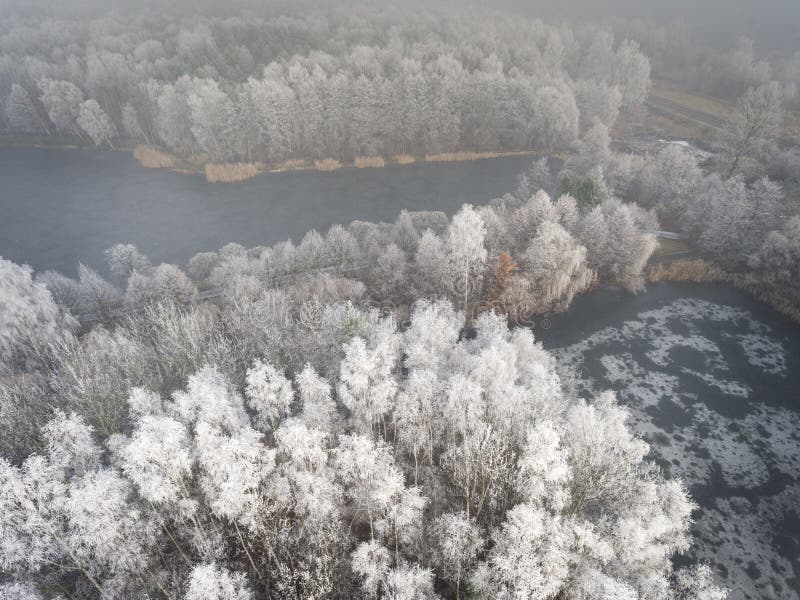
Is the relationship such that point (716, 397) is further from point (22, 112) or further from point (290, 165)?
point (22, 112)

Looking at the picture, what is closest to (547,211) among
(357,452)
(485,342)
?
(485,342)

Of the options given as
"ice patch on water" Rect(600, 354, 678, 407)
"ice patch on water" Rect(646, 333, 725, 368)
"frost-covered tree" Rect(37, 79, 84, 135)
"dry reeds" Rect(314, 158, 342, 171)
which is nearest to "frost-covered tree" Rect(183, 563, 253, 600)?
"ice patch on water" Rect(600, 354, 678, 407)

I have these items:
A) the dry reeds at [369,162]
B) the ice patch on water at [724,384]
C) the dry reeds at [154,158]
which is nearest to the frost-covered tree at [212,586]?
the ice patch on water at [724,384]

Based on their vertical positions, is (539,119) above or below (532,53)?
below

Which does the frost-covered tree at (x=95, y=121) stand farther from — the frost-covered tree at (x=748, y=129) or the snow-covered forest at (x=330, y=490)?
the frost-covered tree at (x=748, y=129)

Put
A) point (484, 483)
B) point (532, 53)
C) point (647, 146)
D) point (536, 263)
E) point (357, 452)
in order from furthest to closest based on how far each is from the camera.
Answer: point (532, 53), point (647, 146), point (536, 263), point (484, 483), point (357, 452)

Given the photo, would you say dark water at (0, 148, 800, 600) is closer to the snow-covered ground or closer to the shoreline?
the snow-covered ground

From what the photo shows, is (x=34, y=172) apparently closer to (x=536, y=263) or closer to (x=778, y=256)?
(x=536, y=263)
